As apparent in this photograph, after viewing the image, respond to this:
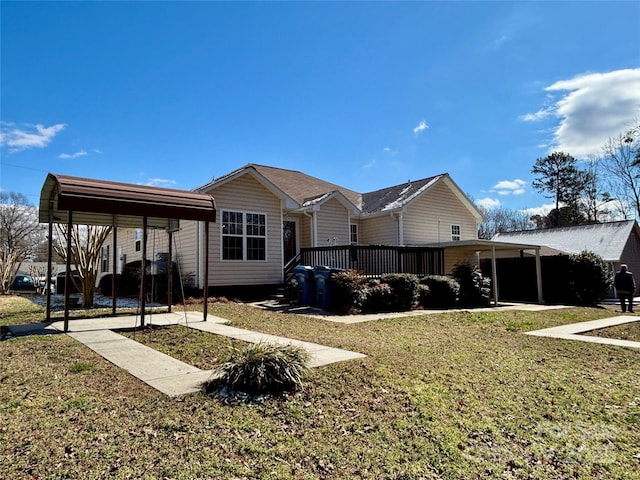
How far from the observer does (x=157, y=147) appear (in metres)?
19.1

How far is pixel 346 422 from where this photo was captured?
3.78 m

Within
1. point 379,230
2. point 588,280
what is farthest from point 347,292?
point 588,280

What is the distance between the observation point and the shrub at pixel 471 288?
15.4 metres

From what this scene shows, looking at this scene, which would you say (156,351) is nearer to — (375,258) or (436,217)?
(375,258)

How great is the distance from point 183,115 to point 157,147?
11.9 ft

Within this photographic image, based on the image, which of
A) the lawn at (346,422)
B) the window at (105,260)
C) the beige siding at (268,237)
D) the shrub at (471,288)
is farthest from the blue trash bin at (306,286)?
the window at (105,260)

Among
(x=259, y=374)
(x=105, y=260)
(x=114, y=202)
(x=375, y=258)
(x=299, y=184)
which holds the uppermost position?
(x=299, y=184)

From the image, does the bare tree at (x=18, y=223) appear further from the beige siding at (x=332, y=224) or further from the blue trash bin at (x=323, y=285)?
the blue trash bin at (x=323, y=285)

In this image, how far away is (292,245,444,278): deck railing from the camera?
48.2ft

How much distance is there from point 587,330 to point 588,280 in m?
8.87

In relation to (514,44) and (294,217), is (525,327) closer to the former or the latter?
(514,44)

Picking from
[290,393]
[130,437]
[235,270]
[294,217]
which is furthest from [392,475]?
[294,217]

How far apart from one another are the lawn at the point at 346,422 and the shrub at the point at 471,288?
9.00 metres

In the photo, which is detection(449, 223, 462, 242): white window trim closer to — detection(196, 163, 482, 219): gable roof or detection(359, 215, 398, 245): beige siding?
detection(196, 163, 482, 219): gable roof
